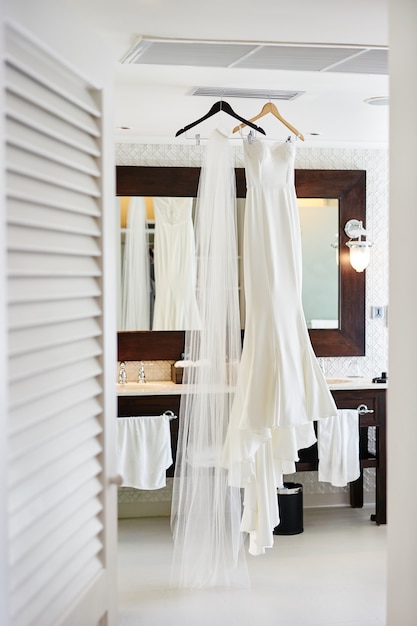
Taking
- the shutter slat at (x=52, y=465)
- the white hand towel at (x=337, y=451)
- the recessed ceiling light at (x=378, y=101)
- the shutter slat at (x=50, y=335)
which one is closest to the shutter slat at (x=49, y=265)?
the shutter slat at (x=50, y=335)

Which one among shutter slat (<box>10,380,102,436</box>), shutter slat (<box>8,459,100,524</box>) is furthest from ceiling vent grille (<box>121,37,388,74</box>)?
shutter slat (<box>8,459,100,524</box>)

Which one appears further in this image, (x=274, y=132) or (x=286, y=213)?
(x=274, y=132)

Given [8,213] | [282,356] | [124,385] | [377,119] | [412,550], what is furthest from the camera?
[124,385]

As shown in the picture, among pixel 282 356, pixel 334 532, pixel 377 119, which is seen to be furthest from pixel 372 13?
pixel 334 532

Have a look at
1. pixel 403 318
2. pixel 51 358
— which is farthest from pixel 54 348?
pixel 403 318

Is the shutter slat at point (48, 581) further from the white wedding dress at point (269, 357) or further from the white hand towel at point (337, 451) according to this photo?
the white hand towel at point (337, 451)

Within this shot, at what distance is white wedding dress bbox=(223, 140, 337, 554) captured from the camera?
398 centimetres

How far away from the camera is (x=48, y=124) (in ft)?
5.81

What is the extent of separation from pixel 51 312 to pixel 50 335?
48mm

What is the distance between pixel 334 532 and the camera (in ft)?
17.5

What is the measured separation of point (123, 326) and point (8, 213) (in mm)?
4181

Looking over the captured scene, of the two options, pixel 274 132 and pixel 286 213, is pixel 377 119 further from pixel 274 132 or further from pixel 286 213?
pixel 286 213

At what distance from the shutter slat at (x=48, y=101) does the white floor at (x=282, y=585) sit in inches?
101

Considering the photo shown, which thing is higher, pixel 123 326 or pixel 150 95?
pixel 150 95
